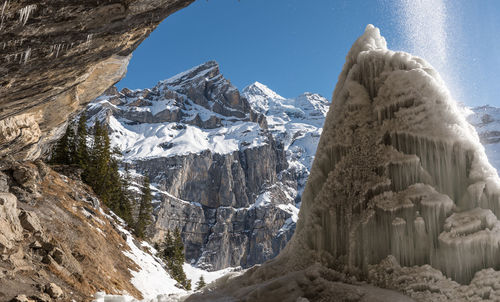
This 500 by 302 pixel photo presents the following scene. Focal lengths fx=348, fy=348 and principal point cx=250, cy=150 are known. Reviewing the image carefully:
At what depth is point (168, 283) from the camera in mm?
27609

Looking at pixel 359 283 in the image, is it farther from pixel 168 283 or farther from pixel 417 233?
pixel 168 283

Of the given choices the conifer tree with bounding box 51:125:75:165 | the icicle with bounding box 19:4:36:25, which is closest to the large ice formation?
the icicle with bounding box 19:4:36:25

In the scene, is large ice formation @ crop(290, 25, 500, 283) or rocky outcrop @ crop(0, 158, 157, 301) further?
rocky outcrop @ crop(0, 158, 157, 301)

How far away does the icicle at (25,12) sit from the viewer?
7.57 meters

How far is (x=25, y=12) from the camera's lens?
25.2 ft

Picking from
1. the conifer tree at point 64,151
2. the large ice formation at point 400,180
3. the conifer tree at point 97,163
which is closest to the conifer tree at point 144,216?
the conifer tree at point 97,163

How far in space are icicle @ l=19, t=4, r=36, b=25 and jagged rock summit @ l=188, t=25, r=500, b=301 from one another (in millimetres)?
7094

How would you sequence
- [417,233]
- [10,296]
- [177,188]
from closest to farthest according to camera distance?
[417,233] → [10,296] → [177,188]

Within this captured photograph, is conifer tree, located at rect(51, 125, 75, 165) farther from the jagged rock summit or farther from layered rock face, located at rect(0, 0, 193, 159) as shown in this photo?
the jagged rock summit

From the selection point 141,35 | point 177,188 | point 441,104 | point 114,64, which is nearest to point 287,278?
point 441,104

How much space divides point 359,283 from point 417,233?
57.7 inches

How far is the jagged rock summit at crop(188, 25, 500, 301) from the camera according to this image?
571 cm

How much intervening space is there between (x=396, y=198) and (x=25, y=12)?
8723 millimetres

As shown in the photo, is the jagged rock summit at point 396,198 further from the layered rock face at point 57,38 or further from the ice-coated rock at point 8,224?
the ice-coated rock at point 8,224
